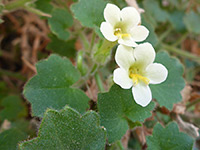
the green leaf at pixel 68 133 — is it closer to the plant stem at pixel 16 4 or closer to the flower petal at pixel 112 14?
the flower petal at pixel 112 14

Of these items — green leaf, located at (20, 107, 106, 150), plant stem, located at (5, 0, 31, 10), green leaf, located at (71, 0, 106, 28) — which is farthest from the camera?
plant stem, located at (5, 0, 31, 10)

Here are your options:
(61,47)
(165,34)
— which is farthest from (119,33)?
(165,34)

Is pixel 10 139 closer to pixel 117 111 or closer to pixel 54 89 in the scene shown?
pixel 54 89

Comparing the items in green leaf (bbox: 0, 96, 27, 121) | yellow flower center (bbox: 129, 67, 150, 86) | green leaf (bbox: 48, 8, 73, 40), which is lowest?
green leaf (bbox: 0, 96, 27, 121)

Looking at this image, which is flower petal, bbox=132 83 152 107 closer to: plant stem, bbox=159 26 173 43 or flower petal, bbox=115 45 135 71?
flower petal, bbox=115 45 135 71

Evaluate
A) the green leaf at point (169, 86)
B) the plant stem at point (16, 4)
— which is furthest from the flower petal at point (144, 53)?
the plant stem at point (16, 4)

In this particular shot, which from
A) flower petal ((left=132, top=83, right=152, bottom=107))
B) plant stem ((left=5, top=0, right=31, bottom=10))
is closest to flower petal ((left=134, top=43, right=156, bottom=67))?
flower petal ((left=132, top=83, right=152, bottom=107))
